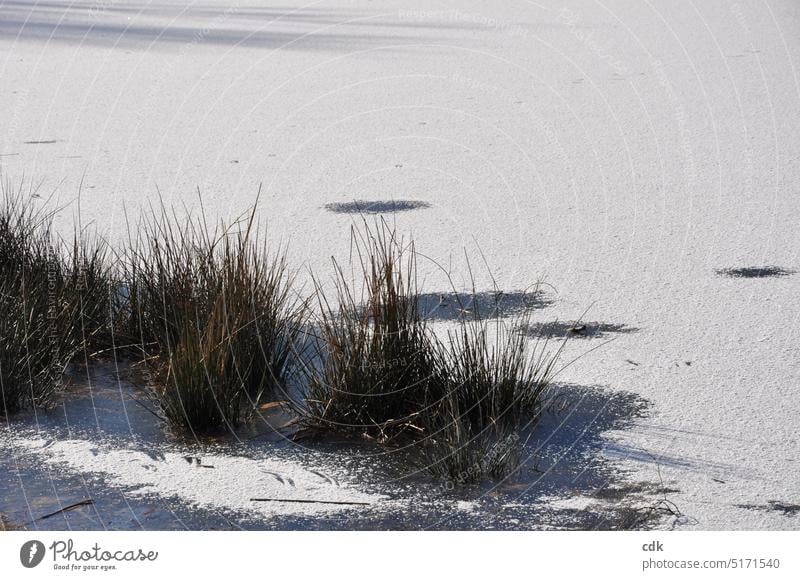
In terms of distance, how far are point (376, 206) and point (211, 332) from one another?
139 centimetres

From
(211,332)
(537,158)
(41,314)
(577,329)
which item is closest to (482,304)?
(577,329)

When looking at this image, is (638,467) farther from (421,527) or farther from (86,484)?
(86,484)

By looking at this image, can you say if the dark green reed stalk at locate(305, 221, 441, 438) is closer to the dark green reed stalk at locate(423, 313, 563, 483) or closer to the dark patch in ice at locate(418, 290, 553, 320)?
the dark green reed stalk at locate(423, 313, 563, 483)

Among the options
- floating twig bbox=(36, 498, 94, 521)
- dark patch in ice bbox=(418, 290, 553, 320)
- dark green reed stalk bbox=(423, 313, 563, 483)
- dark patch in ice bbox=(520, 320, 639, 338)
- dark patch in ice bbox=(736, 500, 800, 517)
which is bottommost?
dark patch in ice bbox=(736, 500, 800, 517)

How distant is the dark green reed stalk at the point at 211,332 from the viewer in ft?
6.25

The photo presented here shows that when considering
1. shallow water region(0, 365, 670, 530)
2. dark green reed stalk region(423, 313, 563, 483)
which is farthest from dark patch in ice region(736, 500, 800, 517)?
dark green reed stalk region(423, 313, 563, 483)

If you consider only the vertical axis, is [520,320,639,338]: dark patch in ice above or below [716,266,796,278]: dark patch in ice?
below

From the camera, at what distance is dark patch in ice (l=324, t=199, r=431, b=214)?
125 inches

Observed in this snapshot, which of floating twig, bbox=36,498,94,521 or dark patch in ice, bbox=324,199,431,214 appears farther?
dark patch in ice, bbox=324,199,431,214

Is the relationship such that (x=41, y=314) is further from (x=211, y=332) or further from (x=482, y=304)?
(x=482, y=304)

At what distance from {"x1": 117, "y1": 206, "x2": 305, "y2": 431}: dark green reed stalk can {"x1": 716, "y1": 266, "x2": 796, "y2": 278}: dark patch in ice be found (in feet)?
3.32

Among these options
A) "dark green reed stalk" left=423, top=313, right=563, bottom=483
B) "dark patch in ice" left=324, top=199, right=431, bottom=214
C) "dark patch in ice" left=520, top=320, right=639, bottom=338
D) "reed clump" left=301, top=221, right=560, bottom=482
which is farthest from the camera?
"dark patch in ice" left=324, top=199, right=431, bottom=214

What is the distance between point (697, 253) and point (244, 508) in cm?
149

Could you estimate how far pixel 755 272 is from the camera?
8.68ft
